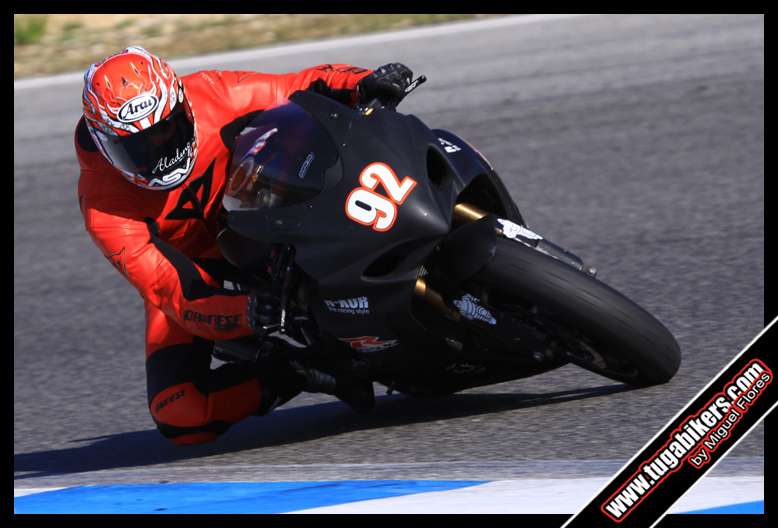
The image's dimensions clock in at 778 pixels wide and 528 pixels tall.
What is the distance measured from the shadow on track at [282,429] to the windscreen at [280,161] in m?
1.06

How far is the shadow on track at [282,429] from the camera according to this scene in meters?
4.84

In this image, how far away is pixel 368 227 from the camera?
3.94 metres

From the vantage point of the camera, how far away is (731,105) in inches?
333

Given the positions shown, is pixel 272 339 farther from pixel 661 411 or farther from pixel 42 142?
pixel 42 142

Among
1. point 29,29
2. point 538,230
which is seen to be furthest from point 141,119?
point 29,29

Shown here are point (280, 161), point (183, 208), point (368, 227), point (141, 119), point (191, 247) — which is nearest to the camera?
point (368, 227)

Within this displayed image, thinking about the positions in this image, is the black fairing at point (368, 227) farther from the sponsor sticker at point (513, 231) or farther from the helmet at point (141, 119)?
the helmet at point (141, 119)

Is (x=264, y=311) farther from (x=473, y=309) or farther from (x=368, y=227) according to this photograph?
(x=473, y=309)

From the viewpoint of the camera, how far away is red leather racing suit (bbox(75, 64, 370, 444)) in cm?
455

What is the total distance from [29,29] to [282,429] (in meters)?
10.0

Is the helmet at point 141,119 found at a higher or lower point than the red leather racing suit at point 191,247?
higher

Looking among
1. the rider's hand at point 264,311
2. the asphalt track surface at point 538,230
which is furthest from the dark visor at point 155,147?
the asphalt track surface at point 538,230

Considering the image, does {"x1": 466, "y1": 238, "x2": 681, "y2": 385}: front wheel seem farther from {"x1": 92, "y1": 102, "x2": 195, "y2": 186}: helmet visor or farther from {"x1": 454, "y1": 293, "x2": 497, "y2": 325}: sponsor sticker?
{"x1": 92, "y1": 102, "x2": 195, "y2": 186}: helmet visor

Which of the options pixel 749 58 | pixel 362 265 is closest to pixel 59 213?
pixel 749 58
